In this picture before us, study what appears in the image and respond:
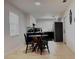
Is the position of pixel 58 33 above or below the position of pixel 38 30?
below

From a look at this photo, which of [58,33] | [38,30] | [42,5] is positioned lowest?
[58,33]

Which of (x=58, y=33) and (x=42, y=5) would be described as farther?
(x=58, y=33)

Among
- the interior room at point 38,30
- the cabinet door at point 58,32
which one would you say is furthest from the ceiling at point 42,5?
the cabinet door at point 58,32

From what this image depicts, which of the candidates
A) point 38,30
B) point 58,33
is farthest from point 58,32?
point 38,30

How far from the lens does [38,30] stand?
477 inches

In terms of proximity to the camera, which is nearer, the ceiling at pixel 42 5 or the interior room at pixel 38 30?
the interior room at pixel 38 30

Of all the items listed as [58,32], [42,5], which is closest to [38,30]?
[58,32]

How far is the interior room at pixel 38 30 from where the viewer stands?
5.74m

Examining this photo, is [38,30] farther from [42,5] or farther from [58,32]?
[42,5]

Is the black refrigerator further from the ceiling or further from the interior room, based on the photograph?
the ceiling

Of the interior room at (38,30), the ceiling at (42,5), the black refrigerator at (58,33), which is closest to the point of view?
the interior room at (38,30)

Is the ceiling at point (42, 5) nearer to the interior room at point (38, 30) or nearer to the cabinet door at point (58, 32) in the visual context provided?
the interior room at point (38, 30)
